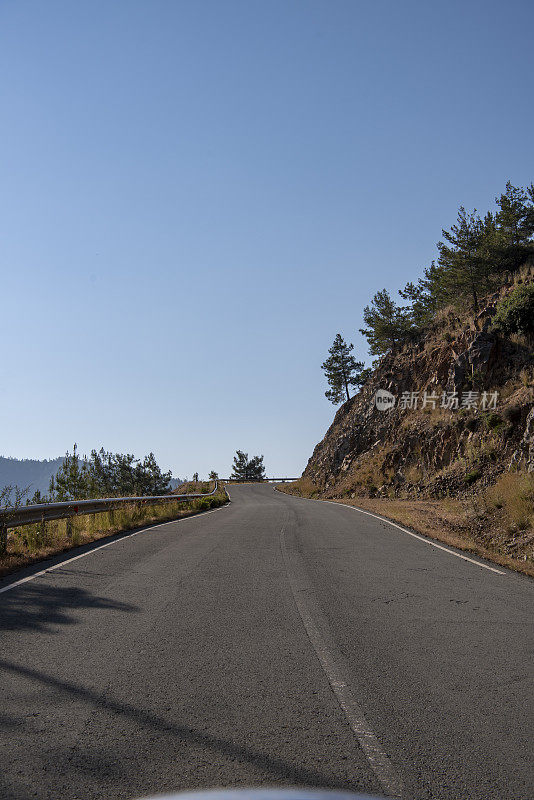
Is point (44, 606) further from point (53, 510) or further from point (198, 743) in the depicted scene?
point (53, 510)

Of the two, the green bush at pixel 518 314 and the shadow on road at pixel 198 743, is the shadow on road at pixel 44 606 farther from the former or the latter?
the green bush at pixel 518 314

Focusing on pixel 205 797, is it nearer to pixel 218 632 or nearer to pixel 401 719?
pixel 401 719

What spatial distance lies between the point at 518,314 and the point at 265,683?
28.9 metres

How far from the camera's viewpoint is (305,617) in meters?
6.61

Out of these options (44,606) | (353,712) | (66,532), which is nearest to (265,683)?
(353,712)

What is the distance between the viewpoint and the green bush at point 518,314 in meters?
29.3

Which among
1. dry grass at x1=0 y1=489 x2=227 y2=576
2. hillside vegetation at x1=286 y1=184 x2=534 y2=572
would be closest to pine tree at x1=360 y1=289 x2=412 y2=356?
hillside vegetation at x1=286 y1=184 x2=534 y2=572

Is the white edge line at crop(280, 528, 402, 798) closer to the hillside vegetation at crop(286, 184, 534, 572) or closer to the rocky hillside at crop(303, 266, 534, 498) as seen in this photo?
the hillside vegetation at crop(286, 184, 534, 572)

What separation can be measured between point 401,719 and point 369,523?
47.3 feet

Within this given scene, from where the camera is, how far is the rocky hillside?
25.7m

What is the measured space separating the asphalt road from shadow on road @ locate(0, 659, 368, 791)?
0.5 inches

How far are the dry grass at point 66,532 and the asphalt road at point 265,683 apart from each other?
154 centimetres

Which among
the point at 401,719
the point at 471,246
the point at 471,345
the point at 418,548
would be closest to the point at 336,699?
the point at 401,719

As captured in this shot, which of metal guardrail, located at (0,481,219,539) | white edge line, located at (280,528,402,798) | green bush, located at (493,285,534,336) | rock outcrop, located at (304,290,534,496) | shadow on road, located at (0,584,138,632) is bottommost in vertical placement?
white edge line, located at (280,528,402,798)
